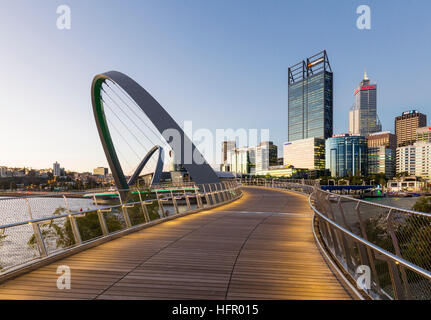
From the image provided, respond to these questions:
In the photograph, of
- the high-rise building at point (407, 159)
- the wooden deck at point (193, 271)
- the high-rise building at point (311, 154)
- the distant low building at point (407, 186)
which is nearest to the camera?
the wooden deck at point (193, 271)

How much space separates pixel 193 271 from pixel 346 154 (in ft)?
590

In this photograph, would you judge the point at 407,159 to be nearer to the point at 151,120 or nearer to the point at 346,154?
the point at 346,154

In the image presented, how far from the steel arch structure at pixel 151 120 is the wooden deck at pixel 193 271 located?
18.6 meters

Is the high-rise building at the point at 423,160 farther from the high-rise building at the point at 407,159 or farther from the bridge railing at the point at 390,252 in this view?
the bridge railing at the point at 390,252

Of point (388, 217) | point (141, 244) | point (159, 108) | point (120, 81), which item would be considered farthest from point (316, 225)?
point (120, 81)

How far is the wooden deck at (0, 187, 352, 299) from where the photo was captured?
3760mm

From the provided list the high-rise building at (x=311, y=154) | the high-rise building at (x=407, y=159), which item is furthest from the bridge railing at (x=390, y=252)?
the high-rise building at (x=407, y=159)

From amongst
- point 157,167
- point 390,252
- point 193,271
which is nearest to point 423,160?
point 157,167

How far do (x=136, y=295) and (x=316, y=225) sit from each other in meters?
6.68

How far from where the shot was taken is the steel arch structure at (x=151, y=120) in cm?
2670

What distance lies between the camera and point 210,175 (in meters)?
26.8

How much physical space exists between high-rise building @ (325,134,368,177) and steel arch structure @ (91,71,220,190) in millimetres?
156305
